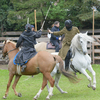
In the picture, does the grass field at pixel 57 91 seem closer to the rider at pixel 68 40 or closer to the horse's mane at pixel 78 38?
the rider at pixel 68 40

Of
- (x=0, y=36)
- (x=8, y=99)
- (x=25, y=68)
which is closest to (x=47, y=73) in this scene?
(x=25, y=68)

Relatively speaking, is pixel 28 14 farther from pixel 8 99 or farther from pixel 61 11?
pixel 8 99

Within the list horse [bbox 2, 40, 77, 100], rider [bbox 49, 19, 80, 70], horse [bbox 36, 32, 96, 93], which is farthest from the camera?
rider [bbox 49, 19, 80, 70]

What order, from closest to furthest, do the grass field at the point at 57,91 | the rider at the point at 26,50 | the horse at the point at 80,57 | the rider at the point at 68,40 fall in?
the rider at the point at 26,50
the grass field at the point at 57,91
the horse at the point at 80,57
the rider at the point at 68,40

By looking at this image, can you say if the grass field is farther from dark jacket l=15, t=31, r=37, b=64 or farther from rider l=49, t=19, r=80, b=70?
dark jacket l=15, t=31, r=37, b=64

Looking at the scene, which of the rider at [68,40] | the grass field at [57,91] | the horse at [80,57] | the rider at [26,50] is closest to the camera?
the rider at [26,50]

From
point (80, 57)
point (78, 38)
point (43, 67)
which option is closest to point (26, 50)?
point (43, 67)

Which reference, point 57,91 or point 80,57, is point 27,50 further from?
point 57,91

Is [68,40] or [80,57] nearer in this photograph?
[80,57]

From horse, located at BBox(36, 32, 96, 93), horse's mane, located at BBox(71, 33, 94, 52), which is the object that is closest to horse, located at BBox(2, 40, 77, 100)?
horse, located at BBox(36, 32, 96, 93)

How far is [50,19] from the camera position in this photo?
1516 centimetres

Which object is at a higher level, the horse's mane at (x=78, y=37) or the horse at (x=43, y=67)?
the horse's mane at (x=78, y=37)

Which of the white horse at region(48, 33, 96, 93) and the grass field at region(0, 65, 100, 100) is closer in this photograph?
the grass field at region(0, 65, 100, 100)

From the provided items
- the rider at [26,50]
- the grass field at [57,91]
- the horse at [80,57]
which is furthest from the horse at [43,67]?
the horse at [80,57]
